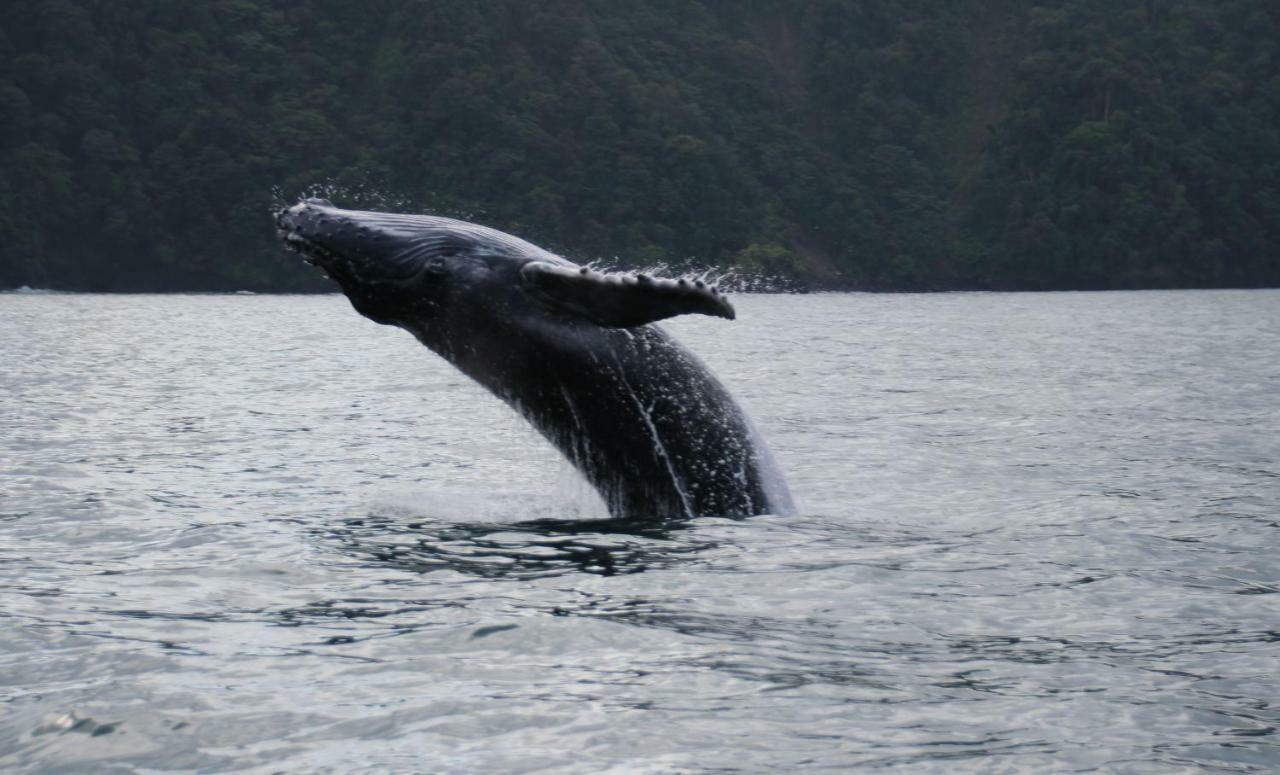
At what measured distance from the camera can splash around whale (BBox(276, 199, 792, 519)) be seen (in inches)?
343

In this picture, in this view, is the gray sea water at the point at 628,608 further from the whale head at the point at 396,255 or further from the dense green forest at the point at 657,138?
the dense green forest at the point at 657,138

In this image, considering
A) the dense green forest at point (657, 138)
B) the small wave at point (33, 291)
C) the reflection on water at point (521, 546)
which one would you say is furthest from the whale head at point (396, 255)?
the dense green forest at point (657, 138)

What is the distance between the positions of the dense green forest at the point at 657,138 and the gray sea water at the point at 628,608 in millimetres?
87080

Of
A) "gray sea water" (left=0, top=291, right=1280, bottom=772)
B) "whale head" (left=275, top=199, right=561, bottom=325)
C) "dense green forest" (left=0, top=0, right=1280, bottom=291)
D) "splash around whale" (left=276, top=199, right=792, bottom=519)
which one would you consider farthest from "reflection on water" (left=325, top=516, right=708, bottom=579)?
"dense green forest" (left=0, top=0, right=1280, bottom=291)

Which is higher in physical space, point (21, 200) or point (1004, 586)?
point (21, 200)

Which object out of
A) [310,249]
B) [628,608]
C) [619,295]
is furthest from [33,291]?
[628,608]

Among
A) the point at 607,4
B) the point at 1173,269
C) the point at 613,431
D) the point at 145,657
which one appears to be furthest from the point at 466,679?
the point at 607,4

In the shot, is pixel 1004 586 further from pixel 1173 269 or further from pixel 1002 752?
pixel 1173 269

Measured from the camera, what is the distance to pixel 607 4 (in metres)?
136

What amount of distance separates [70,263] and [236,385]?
250 ft

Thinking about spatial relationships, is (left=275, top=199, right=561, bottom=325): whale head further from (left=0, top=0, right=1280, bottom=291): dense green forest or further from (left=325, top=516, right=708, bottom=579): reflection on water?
(left=0, top=0, right=1280, bottom=291): dense green forest

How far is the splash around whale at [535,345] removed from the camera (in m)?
8.70

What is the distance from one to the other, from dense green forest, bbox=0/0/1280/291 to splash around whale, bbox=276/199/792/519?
91.1 m

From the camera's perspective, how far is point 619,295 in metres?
7.55
